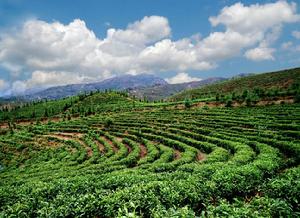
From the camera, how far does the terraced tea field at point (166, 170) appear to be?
9297 mm

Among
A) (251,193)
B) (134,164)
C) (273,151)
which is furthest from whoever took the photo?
(134,164)

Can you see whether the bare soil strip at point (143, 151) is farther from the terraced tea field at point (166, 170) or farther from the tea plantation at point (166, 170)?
the tea plantation at point (166, 170)

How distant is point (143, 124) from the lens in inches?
2185

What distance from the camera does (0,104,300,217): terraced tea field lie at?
9.30 metres

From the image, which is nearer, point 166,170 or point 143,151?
point 166,170

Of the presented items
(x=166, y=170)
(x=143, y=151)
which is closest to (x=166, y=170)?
(x=166, y=170)

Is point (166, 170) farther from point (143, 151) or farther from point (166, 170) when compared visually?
point (143, 151)

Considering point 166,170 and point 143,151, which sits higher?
point 166,170

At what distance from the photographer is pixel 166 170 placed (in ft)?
72.5

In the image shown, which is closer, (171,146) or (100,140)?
(171,146)

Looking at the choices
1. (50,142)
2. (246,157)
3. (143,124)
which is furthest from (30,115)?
(246,157)

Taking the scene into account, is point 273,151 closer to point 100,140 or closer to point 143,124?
point 100,140

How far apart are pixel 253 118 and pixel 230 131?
767 centimetres

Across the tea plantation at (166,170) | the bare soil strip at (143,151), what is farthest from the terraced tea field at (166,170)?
the bare soil strip at (143,151)
